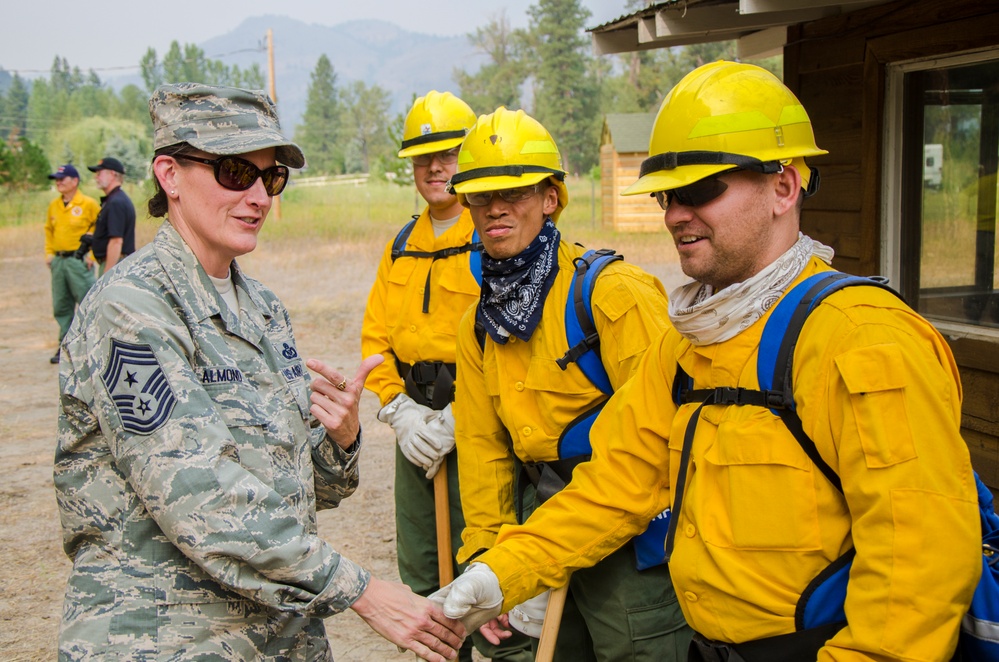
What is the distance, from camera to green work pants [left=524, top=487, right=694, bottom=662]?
2961 mm

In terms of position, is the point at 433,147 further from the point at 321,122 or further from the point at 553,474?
the point at 321,122

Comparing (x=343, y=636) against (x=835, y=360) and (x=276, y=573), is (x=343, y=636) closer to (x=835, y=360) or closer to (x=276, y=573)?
(x=276, y=573)

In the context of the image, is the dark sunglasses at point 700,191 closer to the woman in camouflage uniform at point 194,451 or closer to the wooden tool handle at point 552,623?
the woman in camouflage uniform at point 194,451

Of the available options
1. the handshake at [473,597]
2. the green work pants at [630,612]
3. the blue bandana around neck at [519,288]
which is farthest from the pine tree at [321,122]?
the handshake at [473,597]

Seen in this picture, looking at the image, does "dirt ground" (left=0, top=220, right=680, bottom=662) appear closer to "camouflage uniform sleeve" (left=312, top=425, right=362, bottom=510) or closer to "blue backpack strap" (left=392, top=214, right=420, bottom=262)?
"camouflage uniform sleeve" (left=312, top=425, right=362, bottom=510)

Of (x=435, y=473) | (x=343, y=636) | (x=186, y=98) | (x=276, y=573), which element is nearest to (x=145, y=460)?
(x=276, y=573)

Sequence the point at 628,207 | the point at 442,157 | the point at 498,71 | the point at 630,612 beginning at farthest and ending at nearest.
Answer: the point at 498,71 → the point at 628,207 → the point at 442,157 → the point at 630,612

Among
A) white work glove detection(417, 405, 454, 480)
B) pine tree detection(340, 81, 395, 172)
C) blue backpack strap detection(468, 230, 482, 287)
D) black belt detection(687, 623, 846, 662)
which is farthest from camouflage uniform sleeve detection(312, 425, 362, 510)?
pine tree detection(340, 81, 395, 172)

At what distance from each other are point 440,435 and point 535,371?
1014 millimetres

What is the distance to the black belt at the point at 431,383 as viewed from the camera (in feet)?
13.8

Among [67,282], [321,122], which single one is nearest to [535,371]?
[67,282]

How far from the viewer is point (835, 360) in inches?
71.8

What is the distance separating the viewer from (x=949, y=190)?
488 cm

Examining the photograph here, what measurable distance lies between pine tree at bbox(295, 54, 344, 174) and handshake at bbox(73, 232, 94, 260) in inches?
3753
